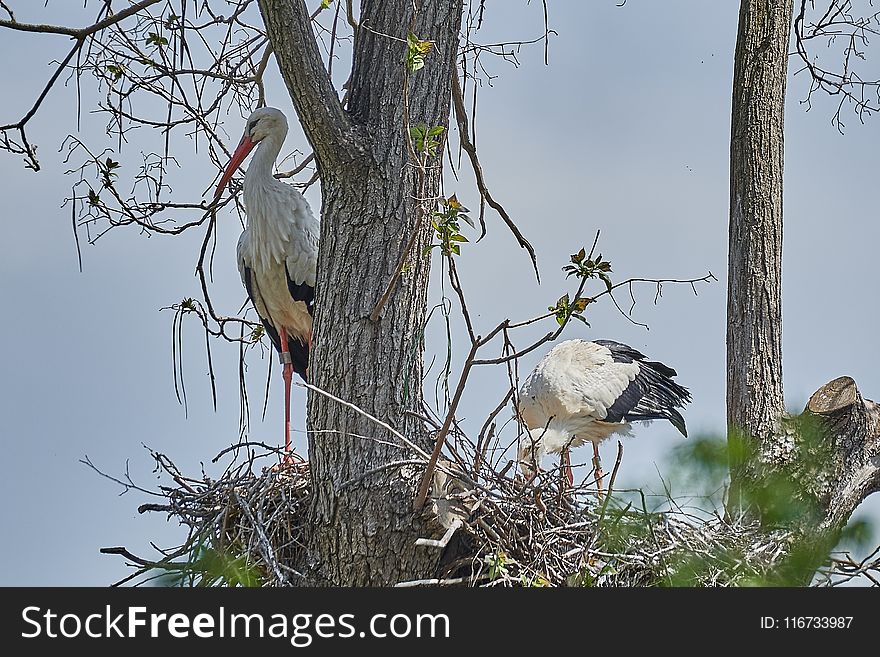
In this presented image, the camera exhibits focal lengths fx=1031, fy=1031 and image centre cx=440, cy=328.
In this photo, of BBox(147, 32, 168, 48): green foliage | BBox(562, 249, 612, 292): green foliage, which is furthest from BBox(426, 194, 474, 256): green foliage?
BBox(147, 32, 168, 48): green foliage

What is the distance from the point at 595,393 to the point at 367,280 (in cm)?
283

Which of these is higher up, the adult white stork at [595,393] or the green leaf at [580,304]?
the adult white stork at [595,393]

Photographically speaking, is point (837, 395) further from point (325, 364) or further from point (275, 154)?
point (275, 154)

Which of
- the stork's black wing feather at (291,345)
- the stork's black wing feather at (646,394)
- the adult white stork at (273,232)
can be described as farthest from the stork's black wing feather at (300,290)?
the stork's black wing feather at (646,394)

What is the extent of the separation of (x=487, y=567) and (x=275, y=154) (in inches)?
103

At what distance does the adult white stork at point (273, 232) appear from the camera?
15.5 ft

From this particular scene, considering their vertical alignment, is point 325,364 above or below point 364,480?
above

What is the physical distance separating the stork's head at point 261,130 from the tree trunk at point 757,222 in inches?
81.0

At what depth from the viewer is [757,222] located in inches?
172

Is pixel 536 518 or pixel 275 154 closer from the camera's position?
pixel 536 518

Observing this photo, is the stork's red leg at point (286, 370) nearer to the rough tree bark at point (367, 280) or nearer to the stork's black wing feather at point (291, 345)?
the stork's black wing feather at point (291, 345)

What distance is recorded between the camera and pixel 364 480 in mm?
2957
